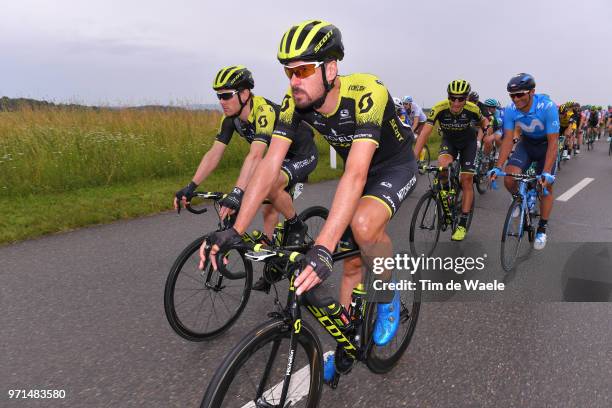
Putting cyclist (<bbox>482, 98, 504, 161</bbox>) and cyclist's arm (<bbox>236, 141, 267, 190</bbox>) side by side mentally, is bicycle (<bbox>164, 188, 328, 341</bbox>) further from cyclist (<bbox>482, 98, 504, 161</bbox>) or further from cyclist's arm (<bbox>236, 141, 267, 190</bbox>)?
cyclist (<bbox>482, 98, 504, 161</bbox>)

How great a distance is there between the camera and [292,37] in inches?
89.7

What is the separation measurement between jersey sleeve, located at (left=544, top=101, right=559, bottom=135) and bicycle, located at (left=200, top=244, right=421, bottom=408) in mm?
3779

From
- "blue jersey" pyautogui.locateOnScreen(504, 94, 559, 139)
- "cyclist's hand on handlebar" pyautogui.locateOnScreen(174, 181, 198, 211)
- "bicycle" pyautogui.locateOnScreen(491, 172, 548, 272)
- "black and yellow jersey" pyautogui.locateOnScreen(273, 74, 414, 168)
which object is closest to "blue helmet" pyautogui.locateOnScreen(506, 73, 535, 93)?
"blue jersey" pyautogui.locateOnScreen(504, 94, 559, 139)

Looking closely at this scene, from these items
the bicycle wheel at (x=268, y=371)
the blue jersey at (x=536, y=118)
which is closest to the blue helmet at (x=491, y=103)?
the blue jersey at (x=536, y=118)

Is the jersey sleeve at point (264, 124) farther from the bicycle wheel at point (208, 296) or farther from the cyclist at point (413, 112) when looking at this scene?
the cyclist at point (413, 112)

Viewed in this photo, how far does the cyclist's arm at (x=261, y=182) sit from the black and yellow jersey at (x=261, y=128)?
2.82ft

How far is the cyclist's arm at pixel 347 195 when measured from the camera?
1.94 meters

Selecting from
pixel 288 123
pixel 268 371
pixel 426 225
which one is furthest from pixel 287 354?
pixel 426 225

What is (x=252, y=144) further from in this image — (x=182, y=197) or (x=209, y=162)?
(x=182, y=197)

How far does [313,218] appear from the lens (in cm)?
416

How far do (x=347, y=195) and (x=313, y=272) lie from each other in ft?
1.83

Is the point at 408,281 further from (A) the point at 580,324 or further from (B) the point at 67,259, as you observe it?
(B) the point at 67,259

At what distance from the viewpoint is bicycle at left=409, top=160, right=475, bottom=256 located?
5.10 m

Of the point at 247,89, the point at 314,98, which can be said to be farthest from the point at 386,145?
the point at 247,89
